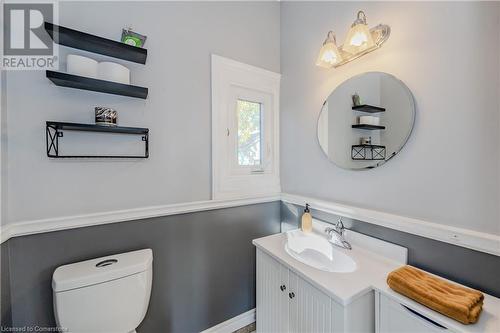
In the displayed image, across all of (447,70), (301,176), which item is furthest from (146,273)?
(447,70)

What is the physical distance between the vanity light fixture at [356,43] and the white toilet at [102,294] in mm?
1597

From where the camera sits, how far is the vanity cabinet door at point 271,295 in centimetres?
121

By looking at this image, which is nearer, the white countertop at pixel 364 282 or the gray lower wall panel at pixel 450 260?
the white countertop at pixel 364 282

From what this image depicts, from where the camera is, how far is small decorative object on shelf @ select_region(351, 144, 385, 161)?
1.20 metres

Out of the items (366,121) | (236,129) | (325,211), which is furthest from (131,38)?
(325,211)

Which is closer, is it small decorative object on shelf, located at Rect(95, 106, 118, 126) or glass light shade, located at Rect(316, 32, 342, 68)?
small decorative object on shelf, located at Rect(95, 106, 118, 126)

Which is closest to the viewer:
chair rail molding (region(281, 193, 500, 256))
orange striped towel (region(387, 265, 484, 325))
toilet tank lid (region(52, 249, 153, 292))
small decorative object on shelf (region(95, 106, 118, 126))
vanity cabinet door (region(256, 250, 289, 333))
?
orange striped towel (region(387, 265, 484, 325))

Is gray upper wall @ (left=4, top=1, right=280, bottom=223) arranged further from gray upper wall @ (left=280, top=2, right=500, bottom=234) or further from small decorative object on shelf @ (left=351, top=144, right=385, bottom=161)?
small decorative object on shelf @ (left=351, top=144, right=385, bottom=161)

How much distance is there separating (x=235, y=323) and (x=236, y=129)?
1.49 m

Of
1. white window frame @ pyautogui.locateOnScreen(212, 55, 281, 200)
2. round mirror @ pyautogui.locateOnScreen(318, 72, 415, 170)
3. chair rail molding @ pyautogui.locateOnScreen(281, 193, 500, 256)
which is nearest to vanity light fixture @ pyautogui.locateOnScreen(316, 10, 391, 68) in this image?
round mirror @ pyautogui.locateOnScreen(318, 72, 415, 170)

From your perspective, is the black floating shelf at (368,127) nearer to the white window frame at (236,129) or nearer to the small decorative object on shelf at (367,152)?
the small decorative object on shelf at (367,152)

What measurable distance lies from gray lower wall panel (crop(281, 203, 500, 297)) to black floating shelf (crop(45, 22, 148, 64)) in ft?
5.40

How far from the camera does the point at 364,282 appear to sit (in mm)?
973

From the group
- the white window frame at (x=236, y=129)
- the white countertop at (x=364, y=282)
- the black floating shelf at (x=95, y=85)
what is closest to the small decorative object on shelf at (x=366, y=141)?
the white countertop at (x=364, y=282)
